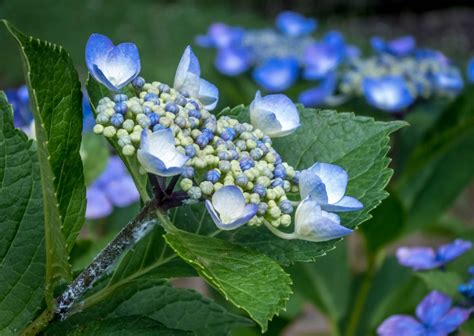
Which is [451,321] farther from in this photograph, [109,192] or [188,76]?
[109,192]

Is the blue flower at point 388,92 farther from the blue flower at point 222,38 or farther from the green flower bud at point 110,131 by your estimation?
the green flower bud at point 110,131

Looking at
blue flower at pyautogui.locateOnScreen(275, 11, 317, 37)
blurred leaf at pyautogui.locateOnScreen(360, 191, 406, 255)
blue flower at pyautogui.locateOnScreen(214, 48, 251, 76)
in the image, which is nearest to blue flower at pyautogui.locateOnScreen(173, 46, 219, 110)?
blurred leaf at pyautogui.locateOnScreen(360, 191, 406, 255)

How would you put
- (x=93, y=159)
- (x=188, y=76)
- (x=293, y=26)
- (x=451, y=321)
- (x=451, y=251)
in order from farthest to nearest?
1. (x=293, y=26)
2. (x=93, y=159)
3. (x=451, y=251)
4. (x=451, y=321)
5. (x=188, y=76)

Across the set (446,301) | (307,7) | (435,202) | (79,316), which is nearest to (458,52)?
(307,7)

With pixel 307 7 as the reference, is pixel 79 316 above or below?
above

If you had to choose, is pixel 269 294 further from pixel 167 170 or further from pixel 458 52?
pixel 458 52

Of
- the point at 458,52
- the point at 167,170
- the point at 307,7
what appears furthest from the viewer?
the point at 307,7

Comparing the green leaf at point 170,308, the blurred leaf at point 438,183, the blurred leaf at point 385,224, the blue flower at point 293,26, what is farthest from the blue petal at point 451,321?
the blue flower at point 293,26

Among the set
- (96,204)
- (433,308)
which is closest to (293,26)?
(96,204)
